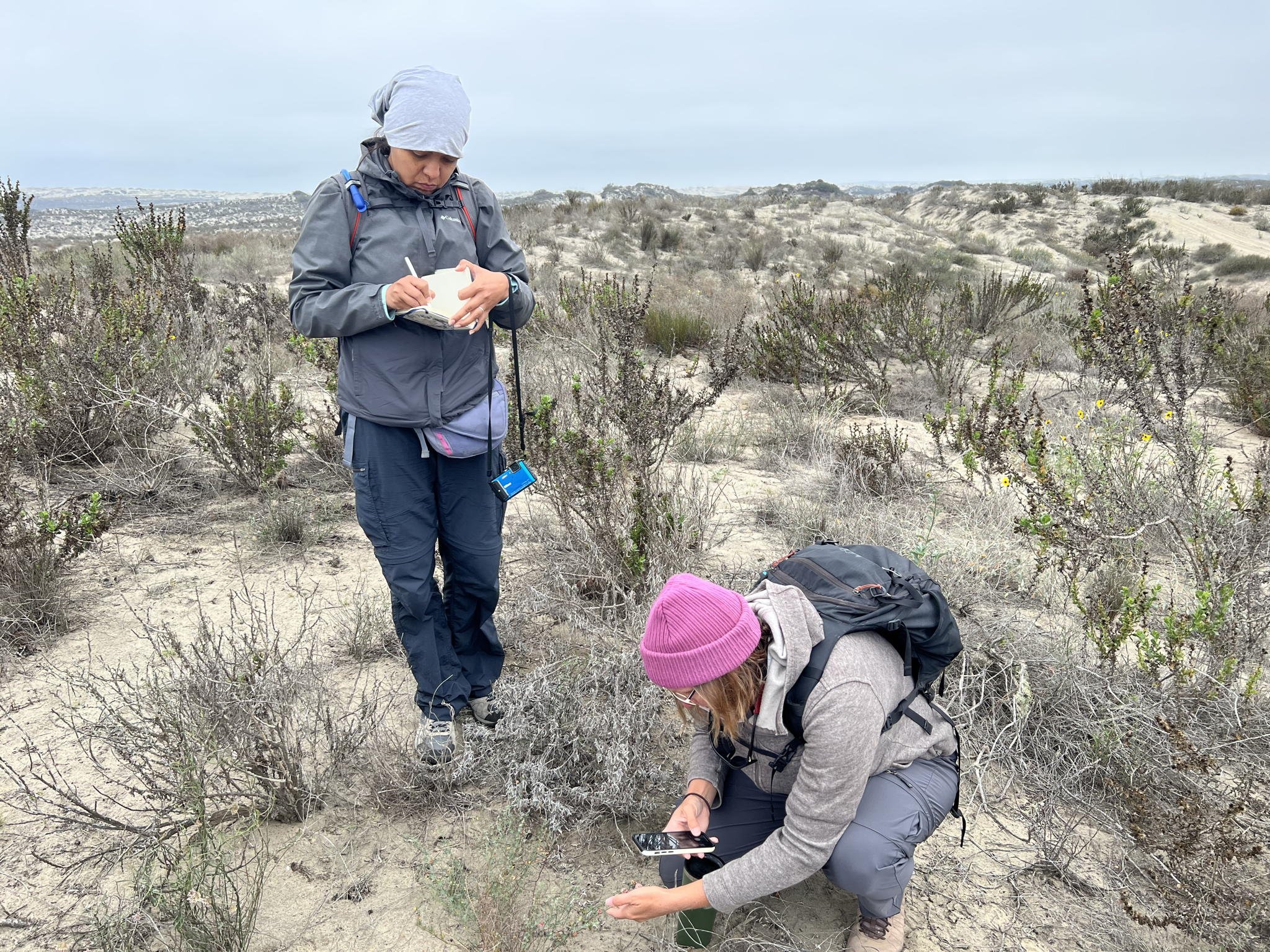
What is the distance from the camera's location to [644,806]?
2047mm

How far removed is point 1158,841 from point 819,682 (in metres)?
1.04

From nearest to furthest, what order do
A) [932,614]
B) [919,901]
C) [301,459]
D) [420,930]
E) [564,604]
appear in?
[932,614] → [420,930] → [919,901] → [564,604] → [301,459]

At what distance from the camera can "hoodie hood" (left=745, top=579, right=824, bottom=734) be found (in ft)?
4.78

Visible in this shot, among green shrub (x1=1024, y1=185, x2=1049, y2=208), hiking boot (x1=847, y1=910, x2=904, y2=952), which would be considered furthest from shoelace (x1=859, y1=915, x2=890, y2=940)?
green shrub (x1=1024, y1=185, x2=1049, y2=208)

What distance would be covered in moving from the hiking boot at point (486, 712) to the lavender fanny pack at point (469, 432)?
0.78 meters

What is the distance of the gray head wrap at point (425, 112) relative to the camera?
1.75m

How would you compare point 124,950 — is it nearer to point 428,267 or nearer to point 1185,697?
point 428,267

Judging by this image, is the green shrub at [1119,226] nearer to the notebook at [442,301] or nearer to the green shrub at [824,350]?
the green shrub at [824,350]

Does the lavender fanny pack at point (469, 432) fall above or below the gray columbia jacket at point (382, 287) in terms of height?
below

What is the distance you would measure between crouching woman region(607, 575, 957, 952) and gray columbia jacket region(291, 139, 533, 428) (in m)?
0.91

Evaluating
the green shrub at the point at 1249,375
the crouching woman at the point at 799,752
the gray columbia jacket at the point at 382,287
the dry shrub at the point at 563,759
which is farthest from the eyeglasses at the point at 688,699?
the green shrub at the point at 1249,375

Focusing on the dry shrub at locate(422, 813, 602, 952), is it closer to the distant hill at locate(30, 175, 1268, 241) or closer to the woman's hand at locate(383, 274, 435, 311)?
the woman's hand at locate(383, 274, 435, 311)

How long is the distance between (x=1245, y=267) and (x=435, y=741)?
57.6ft

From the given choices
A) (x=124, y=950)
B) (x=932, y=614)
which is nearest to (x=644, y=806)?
(x=932, y=614)
